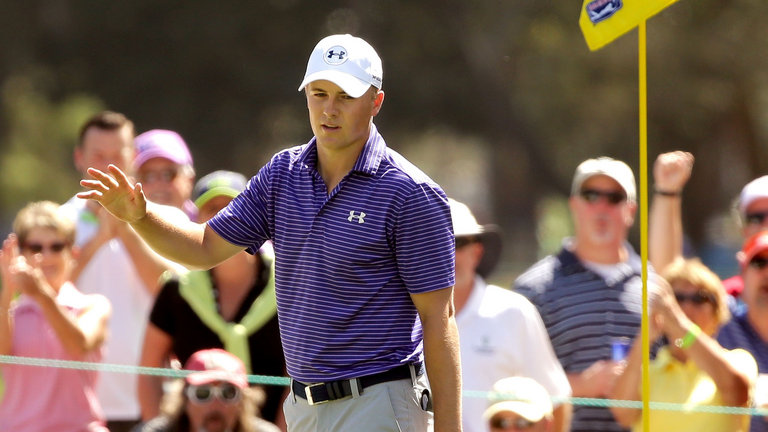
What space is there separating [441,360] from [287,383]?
6.67ft

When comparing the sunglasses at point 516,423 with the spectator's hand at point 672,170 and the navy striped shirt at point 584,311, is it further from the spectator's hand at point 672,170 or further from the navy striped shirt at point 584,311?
the spectator's hand at point 672,170

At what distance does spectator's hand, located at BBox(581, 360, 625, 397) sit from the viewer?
586cm

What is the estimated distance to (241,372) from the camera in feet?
18.4

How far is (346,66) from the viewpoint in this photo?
12.3 feet

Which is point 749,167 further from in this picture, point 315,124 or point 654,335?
point 315,124

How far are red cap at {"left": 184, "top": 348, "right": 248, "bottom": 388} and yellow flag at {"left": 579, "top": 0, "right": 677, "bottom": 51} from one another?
7.07ft

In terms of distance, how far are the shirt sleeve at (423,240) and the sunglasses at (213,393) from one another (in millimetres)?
2035

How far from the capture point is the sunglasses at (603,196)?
6.39 metres

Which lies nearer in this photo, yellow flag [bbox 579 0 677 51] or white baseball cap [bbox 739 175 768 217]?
yellow flag [bbox 579 0 677 51]

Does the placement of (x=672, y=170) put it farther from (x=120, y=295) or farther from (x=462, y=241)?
(x=120, y=295)

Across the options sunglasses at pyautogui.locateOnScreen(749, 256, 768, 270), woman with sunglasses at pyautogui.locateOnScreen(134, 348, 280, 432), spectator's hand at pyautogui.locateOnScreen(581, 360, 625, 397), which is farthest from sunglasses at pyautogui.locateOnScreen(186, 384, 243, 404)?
sunglasses at pyautogui.locateOnScreen(749, 256, 768, 270)

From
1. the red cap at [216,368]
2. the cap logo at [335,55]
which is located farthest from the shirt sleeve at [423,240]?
the red cap at [216,368]

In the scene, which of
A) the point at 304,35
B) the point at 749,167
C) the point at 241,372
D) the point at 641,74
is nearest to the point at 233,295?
the point at 241,372

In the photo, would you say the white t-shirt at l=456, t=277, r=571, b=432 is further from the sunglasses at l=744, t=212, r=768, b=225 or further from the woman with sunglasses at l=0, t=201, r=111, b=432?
the woman with sunglasses at l=0, t=201, r=111, b=432
